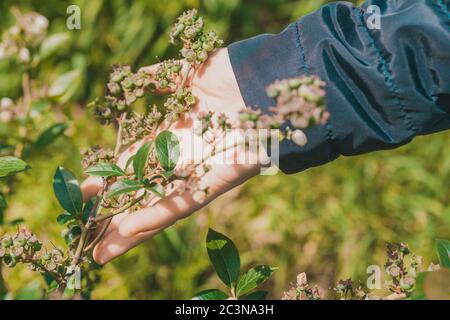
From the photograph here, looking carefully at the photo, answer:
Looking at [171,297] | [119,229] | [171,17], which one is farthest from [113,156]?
[171,17]

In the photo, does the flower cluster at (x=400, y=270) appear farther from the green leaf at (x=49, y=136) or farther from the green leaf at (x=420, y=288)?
the green leaf at (x=49, y=136)

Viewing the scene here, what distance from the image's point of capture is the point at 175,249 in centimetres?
211

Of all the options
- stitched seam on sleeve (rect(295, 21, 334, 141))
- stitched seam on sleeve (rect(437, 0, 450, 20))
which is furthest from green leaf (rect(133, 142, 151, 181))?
stitched seam on sleeve (rect(437, 0, 450, 20))

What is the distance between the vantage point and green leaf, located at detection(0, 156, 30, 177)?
958mm

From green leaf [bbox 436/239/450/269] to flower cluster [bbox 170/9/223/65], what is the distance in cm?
47

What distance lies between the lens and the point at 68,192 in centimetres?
102

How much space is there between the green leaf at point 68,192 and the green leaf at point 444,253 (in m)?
0.56

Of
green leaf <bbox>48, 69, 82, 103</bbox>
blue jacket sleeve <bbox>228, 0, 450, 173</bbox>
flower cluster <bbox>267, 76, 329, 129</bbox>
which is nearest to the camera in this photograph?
flower cluster <bbox>267, 76, 329, 129</bbox>

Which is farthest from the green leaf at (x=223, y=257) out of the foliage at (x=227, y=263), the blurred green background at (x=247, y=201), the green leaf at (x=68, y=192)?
the blurred green background at (x=247, y=201)

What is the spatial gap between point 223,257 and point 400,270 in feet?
0.89

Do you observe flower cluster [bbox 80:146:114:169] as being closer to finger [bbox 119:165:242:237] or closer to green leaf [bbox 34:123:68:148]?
finger [bbox 119:165:242:237]

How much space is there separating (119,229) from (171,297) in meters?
0.92

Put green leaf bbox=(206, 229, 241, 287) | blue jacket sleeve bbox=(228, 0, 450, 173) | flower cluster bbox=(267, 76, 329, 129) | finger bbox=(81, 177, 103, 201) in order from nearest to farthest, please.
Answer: flower cluster bbox=(267, 76, 329, 129) → green leaf bbox=(206, 229, 241, 287) → blue jacket sleeve bbox=(228, 0, 450, 173) → finger bbox=(81, 177, 103, 201)
